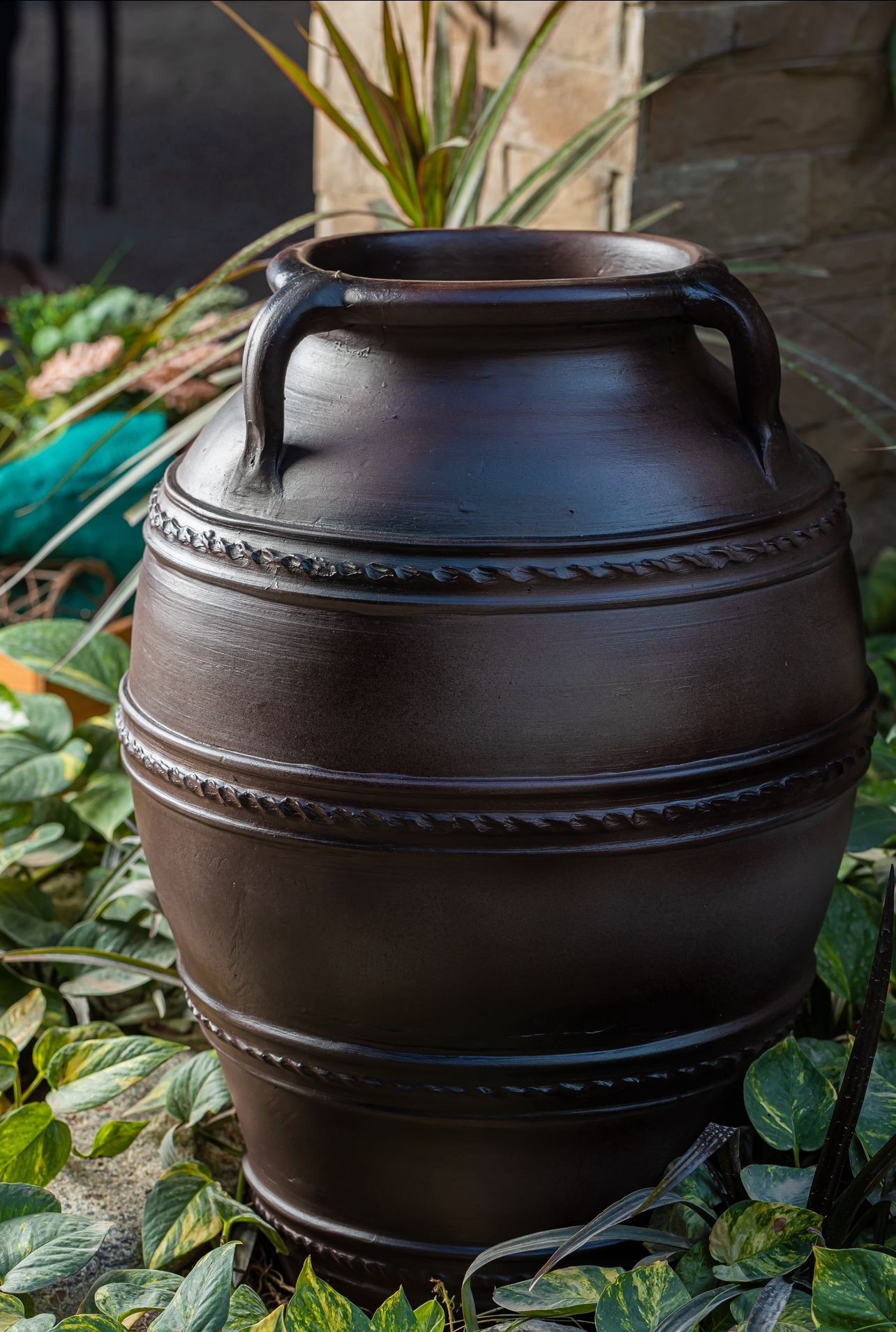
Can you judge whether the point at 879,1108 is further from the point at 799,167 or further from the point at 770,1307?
the point at 799,167

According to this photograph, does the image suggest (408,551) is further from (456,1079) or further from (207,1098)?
(207,1098)

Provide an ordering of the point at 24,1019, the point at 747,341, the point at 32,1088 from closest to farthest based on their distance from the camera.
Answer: the point at 747,341, the point at 32,1088, the point at 24,1019

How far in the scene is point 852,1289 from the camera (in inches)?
44.7

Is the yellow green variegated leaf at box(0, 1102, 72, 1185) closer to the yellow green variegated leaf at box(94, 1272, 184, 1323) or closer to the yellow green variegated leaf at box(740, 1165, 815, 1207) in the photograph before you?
the yellow green variegated leaf at box(94, 1272, 184, 1323)

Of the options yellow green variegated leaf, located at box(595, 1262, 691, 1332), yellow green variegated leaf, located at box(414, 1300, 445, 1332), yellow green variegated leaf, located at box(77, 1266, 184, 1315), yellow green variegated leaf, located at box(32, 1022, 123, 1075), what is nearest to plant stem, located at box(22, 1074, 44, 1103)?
yellow green variegated leaf, located at box(32, 1022, 123, 1075)

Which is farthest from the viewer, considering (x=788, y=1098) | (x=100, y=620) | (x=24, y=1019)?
(x=100, y=620)

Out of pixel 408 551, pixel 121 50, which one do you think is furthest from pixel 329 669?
pixel 121 50

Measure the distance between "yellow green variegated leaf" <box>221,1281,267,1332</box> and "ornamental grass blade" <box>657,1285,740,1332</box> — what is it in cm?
37

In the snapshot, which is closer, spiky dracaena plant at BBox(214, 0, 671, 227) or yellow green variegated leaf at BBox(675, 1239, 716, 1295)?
yellow green variegated leaf at BBox(675, 1239, 716, 1295)

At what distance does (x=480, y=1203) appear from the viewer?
1.33 m

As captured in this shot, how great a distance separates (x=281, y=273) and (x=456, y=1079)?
72 cm

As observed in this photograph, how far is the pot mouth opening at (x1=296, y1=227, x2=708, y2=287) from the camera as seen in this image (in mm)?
1480

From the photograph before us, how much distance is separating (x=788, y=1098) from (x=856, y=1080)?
124mm

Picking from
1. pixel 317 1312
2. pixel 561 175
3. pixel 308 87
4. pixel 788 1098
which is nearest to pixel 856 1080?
pixel 788 1098
